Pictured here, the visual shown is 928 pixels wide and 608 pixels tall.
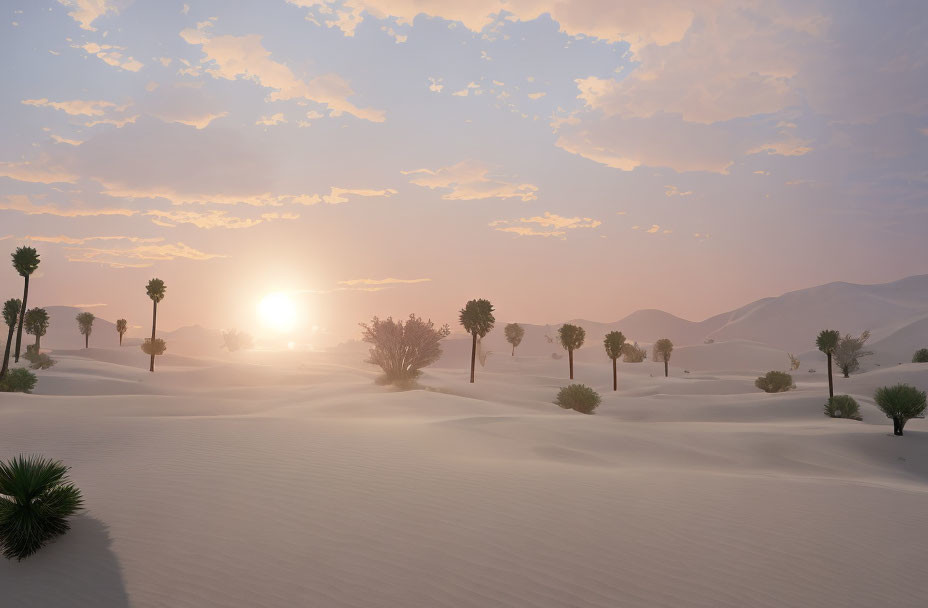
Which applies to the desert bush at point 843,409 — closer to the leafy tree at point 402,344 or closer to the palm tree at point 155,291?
the leafy tree at point 402,344

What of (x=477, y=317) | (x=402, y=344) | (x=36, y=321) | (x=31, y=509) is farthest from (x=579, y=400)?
(x=36, y=321)

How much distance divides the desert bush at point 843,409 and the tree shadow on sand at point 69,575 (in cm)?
3204

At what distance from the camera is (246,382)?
4428 centimetres

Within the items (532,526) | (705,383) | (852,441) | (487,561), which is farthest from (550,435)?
(705,383)

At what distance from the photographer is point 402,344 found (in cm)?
3606

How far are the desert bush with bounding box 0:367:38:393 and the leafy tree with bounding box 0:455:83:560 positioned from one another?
27982 millimetres

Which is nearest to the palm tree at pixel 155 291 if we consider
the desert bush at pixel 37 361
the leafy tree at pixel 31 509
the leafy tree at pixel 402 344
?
the desert bush at pixel 37 361

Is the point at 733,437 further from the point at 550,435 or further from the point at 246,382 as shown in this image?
the point at 246,382

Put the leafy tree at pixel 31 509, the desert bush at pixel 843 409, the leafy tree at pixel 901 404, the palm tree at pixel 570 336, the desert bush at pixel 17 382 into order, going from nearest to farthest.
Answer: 1. the leafy tree at pixel 31 509
2. the leafy tree at pixel 901 404
3. the desert bush at pixel 843 409
4. the desert bush at pixel 17 382
5. the palm tree at pixel 570 336

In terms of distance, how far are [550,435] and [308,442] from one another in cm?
708

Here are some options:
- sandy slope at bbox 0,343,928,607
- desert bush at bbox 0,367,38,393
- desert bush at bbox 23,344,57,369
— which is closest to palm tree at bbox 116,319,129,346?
desert bush at bbox 23,344,57,369

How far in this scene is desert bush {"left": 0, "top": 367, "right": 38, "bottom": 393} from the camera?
28.4 metres

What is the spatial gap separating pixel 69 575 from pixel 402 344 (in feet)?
98.5

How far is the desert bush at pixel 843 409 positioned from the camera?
27062 mm
